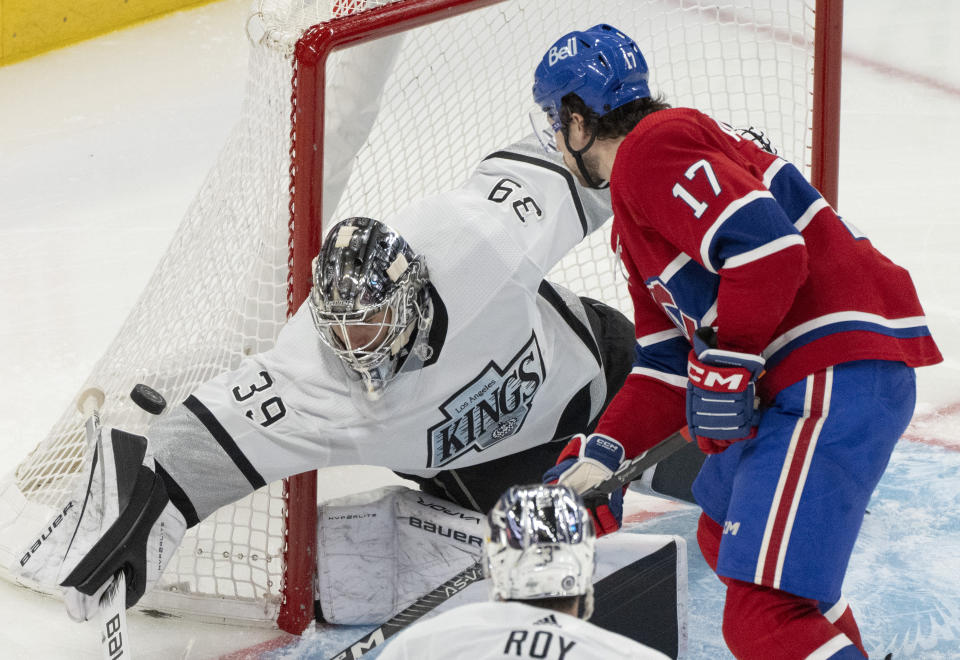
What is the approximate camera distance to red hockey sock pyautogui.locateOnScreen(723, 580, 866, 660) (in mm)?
1789

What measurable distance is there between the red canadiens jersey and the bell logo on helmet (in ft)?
0.91

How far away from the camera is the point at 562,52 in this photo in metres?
2.06

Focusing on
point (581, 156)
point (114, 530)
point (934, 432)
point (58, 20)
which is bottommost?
point (934, 432)

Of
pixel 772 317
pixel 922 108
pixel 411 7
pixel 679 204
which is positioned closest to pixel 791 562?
pixel 772 317

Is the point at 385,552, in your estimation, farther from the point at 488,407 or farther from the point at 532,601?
the point at 532,601

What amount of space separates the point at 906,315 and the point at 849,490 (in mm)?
280

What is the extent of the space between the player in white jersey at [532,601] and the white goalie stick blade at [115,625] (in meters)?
1.02

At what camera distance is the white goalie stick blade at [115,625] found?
7.30ft

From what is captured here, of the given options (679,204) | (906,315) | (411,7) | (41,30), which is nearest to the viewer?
(679,204)

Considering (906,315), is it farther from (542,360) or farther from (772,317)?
(542,360)

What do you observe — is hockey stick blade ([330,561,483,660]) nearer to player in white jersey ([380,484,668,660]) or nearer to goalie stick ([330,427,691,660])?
goalie stick ([330,427,691,660])

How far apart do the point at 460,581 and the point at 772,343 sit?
845 millimetres

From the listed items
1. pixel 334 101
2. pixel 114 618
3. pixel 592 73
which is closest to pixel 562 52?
pixel 592 73

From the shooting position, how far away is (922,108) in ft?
15.3
